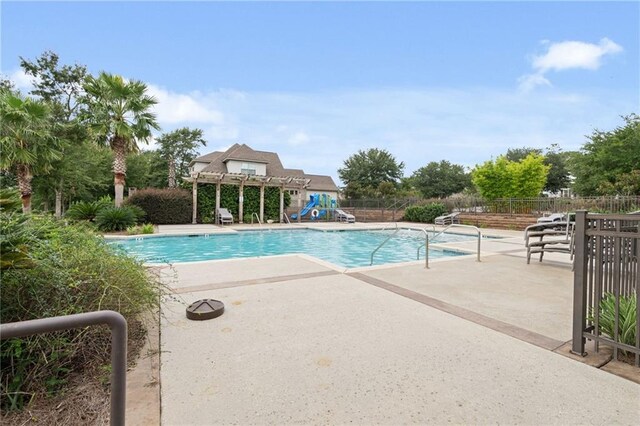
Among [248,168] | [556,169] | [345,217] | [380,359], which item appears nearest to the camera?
[380,359]

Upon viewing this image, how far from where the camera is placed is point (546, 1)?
323 inches

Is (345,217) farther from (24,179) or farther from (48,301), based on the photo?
(48,301)

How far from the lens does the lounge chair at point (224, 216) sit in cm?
1842

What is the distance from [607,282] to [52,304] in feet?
14.3

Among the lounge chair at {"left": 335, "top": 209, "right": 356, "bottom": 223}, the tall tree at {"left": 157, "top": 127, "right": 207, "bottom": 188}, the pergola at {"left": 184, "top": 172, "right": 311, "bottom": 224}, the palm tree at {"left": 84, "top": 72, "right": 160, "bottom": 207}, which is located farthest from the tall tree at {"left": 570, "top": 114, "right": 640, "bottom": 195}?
the tall tree at {"left": 157, "top": 127, "right": 207, "bottom": 188}

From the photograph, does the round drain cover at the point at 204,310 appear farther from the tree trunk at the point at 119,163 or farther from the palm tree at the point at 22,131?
the tree trunk at the point at 119,163

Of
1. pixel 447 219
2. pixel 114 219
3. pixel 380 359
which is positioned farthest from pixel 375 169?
pixel 380 359

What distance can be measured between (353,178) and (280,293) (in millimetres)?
40992

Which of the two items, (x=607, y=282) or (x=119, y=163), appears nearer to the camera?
(x=607, y=282)

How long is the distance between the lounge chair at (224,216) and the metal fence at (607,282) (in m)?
17.4

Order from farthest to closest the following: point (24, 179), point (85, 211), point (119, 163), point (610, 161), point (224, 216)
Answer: point (610, 161) < point (224, 216) < point (119, 163) < point (85, 211) < point (24, 179)

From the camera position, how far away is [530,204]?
18.3 metres

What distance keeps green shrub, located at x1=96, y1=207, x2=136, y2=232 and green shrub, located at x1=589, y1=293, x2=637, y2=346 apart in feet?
50.1

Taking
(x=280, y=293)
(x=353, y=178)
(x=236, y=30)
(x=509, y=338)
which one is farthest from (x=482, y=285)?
(x=353, y=178)
